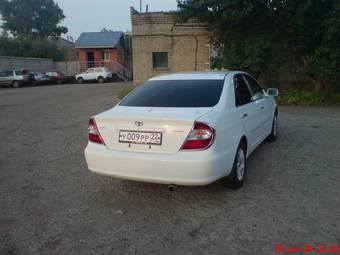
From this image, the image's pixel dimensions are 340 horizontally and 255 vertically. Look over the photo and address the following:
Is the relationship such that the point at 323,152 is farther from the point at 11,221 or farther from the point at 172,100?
the point at 11,221

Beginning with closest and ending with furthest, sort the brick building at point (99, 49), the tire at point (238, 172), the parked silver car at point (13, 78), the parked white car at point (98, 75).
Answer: the tire at point (238, 172) < the parked silver car at point (13, 78) < the parked white car at point (98, 75) < the brick building at point (99, 49)

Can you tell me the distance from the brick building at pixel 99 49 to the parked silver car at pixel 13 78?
8764 mm

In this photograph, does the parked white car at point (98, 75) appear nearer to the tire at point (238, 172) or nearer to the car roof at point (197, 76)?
the car roof at point (197, 76)

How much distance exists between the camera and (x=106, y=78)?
1258 inches

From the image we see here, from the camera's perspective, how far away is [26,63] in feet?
115

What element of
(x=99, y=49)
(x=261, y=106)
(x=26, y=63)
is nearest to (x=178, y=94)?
(x=261, y=106)

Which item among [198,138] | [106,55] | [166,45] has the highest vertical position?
[106,55]

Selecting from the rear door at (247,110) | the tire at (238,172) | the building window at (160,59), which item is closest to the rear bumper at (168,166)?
the tire at (238,172)

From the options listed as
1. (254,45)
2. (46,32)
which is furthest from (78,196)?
(46,32)

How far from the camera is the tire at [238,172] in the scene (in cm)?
432

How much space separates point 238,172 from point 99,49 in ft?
118

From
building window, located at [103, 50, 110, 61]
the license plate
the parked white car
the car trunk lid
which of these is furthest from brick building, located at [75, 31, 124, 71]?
the license plate

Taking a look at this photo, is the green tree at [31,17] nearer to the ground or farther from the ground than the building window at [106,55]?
farther from the ground

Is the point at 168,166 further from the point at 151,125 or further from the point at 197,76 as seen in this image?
the point at 197,76
